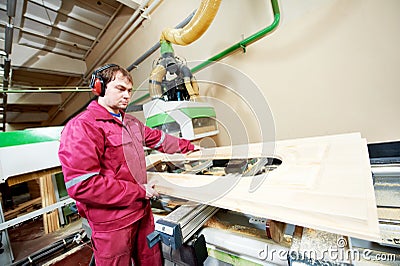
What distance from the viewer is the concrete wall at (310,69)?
1.06m

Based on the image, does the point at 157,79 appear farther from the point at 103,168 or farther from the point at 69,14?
the point at 69,14

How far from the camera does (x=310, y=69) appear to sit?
1.31 meters

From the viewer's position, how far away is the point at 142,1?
2447mm

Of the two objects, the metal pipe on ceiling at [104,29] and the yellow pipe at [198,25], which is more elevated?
the metal pipe on ceiling at [104,29]

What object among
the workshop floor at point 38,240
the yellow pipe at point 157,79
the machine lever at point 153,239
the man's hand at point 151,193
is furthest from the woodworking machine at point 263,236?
the workshop floor at point 38,240

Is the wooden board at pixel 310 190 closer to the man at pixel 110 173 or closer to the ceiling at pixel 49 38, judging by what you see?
the man at pixel 110 173

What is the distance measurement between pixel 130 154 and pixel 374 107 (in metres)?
1.44

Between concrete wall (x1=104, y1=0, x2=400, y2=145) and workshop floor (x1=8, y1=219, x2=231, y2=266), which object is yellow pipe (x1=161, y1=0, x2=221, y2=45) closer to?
concrete wall (x1=104, y1=0, x2=400, y2=145)

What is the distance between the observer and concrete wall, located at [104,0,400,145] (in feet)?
3.49

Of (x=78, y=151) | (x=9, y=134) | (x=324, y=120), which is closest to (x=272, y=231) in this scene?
(x=78, y=151)

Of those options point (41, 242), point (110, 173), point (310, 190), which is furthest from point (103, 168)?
point (41, 242)

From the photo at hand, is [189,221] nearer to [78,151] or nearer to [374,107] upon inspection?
[78,151]

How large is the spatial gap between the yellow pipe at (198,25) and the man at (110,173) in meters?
0.73

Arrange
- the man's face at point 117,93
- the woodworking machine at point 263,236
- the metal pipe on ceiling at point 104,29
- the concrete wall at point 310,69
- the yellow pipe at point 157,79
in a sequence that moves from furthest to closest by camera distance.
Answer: the metal pipe on ceiling at point 104,29 → the yellow pipe at point 157,79 → the concrete wall at point 310,69 → the man's face at point 117,93 → the woodworking machine at point 263,236
